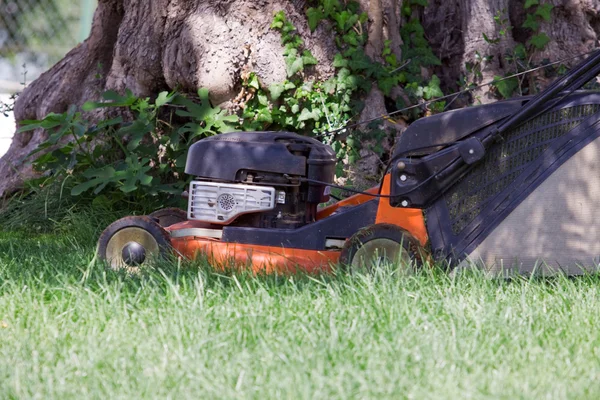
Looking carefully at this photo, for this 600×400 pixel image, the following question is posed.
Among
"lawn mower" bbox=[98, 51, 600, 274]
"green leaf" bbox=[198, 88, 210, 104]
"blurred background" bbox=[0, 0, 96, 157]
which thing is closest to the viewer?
"lawn mower" bbox=[98, 51, 600, 274]

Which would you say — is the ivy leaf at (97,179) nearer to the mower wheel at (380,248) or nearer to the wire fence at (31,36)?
the mower wheel at (380,248)

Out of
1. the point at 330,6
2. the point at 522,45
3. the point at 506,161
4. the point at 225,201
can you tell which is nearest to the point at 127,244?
the point at 225,201

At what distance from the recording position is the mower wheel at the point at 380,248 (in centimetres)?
338

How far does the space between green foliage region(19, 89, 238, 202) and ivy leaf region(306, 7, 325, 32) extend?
780mm

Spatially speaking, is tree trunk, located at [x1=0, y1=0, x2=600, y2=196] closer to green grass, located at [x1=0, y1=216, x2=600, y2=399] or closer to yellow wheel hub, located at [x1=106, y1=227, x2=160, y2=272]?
yellow wheel hub, located at [x1=106, y1=227, x2=160, y2=272]

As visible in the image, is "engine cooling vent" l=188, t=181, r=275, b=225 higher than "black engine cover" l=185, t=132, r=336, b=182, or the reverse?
"black engine cover" l=185, t=132, r=336, b=182

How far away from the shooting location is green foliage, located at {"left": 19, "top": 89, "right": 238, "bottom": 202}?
4953 mm

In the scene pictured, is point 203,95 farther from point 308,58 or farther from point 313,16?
point 313,16

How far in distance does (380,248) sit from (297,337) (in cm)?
99

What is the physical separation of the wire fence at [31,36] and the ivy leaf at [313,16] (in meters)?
5.20

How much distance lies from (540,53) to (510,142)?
2.58 meters

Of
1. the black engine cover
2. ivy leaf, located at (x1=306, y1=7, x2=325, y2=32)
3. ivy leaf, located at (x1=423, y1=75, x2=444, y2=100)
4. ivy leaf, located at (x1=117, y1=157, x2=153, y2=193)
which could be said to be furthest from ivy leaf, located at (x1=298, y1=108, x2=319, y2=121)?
Result: the black engine cover

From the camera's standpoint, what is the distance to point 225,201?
12.3 feet

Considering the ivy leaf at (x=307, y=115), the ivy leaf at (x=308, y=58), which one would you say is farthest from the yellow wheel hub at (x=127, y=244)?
the ivy leaf at (x=308, y=58)
